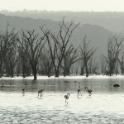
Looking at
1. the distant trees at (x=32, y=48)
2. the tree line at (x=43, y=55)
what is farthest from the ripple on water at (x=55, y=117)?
the distant trees at (x=32, y=48)

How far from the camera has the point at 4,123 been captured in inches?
515

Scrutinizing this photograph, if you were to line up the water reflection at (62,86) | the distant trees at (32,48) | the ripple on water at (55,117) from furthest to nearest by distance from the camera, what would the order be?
the distant trees at (32,48), the water reflection at (62,86), the ripple on water at (55,117)

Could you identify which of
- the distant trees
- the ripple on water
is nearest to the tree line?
the distant trees

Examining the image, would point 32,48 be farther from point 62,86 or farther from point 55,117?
point 55,117

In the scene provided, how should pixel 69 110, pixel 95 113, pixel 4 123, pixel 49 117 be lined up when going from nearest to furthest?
pixel 4 123 < pixel 49 117 < pixel 95 113 < pixel 69 110

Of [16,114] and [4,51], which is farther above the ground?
[4,51]

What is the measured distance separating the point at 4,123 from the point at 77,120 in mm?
2412

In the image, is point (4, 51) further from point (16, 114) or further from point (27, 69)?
point (16, 114)

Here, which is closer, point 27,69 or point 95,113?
point 95,113

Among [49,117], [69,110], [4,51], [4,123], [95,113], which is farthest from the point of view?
[4,51]

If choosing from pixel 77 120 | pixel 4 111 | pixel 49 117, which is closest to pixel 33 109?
pixel 4 111

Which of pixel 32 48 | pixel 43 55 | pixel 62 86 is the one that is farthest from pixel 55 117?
pixel 43 55

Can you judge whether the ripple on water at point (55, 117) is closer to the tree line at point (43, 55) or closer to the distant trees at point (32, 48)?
the tree line at point (43, 55)

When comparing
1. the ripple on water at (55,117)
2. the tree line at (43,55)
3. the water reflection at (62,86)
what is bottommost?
the ripple on water at (55,117)
